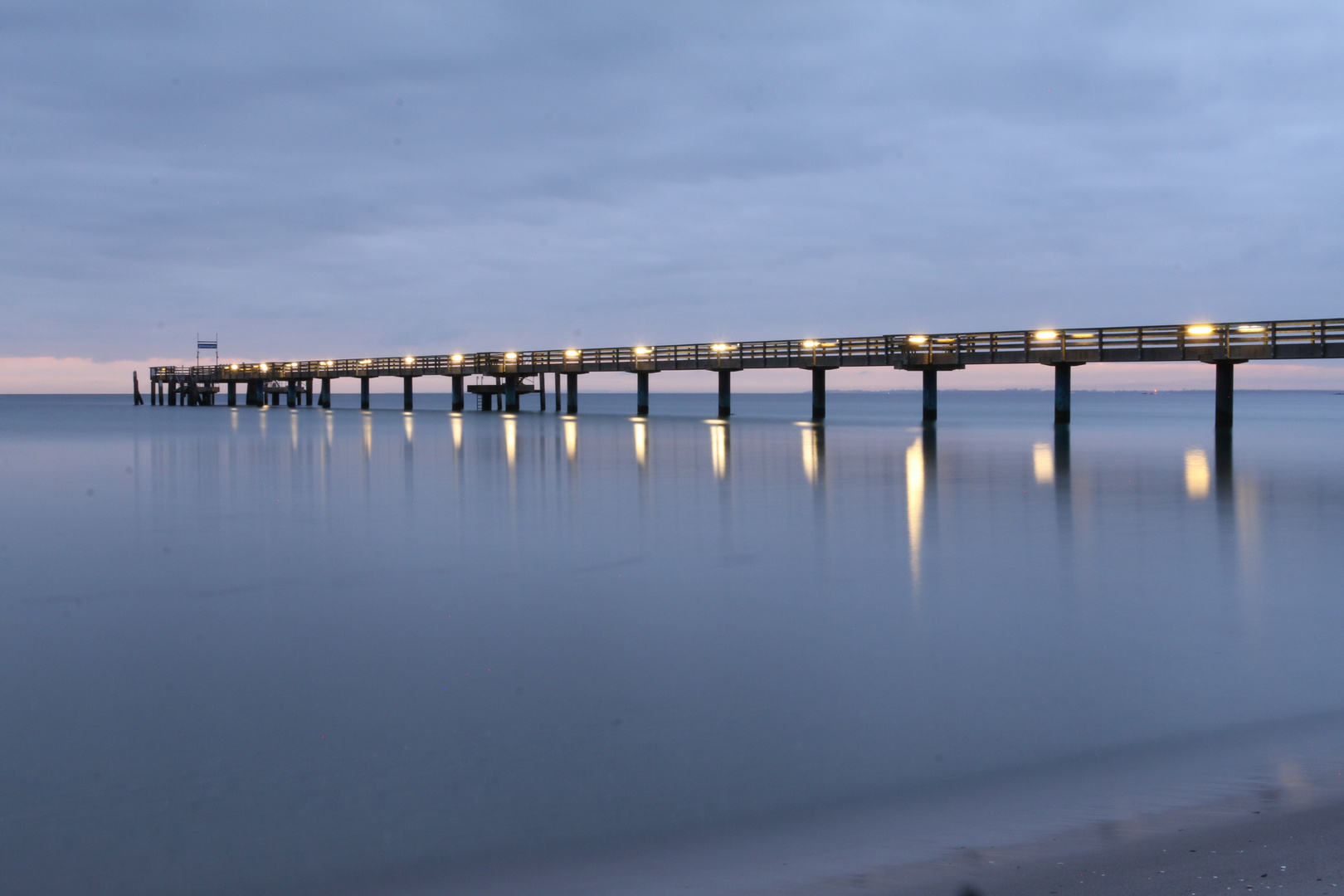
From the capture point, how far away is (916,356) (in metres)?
45.8

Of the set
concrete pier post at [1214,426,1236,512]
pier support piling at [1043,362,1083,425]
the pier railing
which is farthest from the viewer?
pier support piling at [1043,362,1083,425]

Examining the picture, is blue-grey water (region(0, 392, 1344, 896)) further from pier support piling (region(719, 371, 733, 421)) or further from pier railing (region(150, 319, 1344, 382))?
pier support piling (region(719, 371, 733, 421))

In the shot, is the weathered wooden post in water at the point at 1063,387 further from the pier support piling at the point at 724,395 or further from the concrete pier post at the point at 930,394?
the pier support piling at the point at 724,395

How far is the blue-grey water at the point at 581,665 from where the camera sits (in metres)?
5.43

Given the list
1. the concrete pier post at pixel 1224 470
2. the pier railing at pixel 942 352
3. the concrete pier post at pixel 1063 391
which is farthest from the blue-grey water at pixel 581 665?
the concrete pier post at pixel 1063 391

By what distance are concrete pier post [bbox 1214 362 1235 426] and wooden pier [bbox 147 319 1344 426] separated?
0.08 metres

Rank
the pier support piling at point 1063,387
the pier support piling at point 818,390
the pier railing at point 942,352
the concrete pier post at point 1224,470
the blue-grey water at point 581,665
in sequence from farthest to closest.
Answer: the pier support piling at point 818,390
the pier support piling at point 1063,387
the pier railing at point 942,352
the concrete pier post at point 1224,470
the blue-grey water at point 581,665

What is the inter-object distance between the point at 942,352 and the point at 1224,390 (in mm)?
11697

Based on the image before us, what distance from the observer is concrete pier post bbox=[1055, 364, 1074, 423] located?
45.5m

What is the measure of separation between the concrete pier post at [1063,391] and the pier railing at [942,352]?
112 inches

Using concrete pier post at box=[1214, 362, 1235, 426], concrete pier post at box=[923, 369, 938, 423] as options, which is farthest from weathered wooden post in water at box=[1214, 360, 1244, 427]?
concrete pier post at box=[923, 369, 938, 423]

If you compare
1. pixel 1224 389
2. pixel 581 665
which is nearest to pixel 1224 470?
pixel 1224 389

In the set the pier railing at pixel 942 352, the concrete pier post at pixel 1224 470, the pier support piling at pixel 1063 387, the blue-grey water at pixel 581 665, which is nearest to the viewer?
the blue-grey water at pixel 581 665

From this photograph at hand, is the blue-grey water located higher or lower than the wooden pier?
lower
